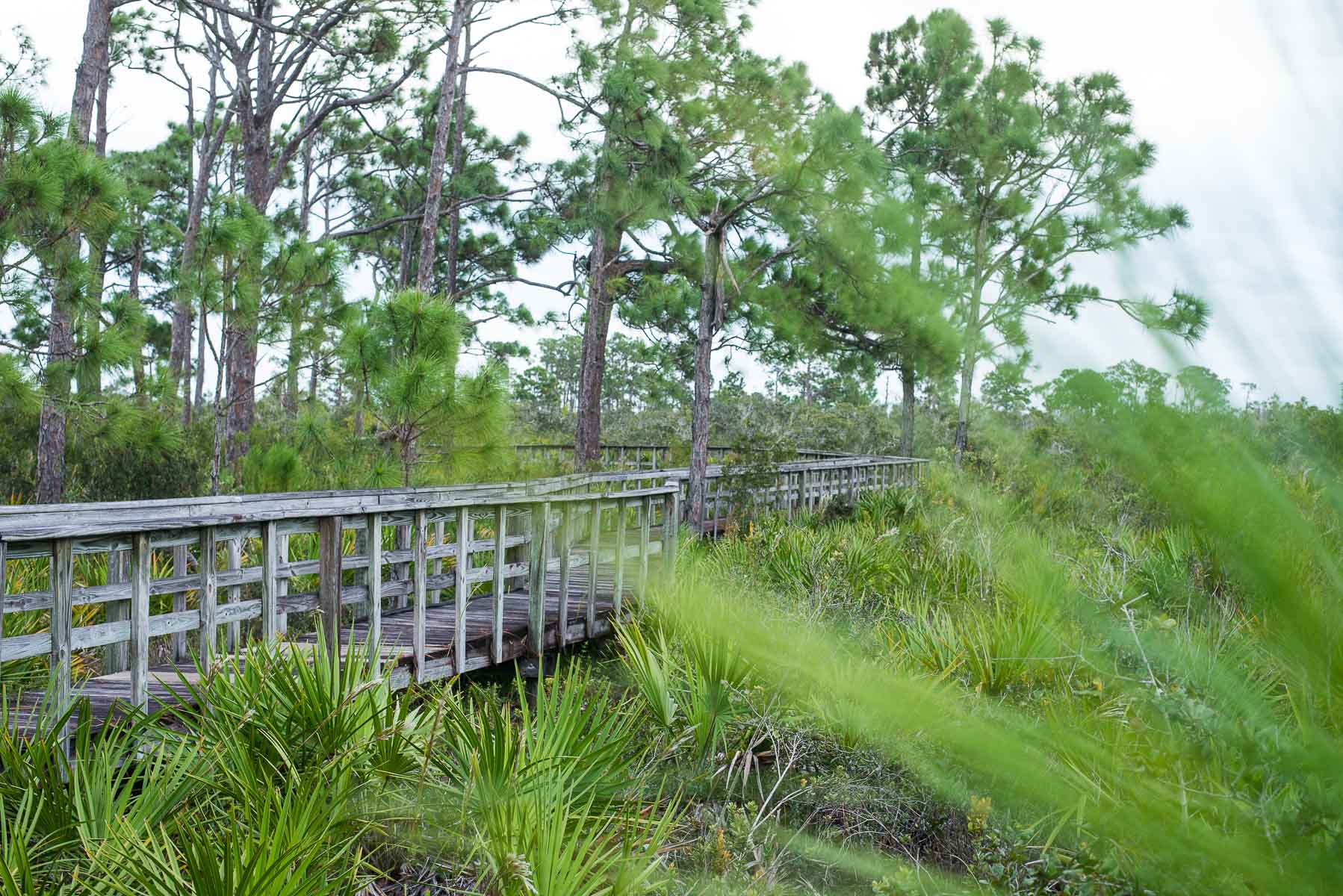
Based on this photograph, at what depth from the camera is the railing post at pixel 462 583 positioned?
6527mm

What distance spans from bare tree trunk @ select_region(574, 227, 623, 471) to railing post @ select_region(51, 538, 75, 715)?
14.0 metres

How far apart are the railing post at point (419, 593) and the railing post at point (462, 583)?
0.24 metres

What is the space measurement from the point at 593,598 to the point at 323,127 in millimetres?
27202

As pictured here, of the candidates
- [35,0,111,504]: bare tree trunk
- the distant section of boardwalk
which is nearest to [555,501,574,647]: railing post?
the distant section of boardwalk

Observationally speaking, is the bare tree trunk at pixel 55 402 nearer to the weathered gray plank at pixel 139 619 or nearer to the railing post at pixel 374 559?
the railing post at pixel 374 559

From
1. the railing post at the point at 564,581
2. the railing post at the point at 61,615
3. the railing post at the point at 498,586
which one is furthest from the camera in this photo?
the railing post at the point at 564,581

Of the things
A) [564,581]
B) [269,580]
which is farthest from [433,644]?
[269,580]

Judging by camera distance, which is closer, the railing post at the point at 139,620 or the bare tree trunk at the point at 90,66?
the railing post at the point at 139,620

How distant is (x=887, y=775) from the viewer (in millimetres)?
5352

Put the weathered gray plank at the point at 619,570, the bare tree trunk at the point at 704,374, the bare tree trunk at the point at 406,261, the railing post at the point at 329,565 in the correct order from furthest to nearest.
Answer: the bare tree trunk at the point at 406,261 → the bare tree trunk at the point at 704,374 → the weathered gray plank at the point at 619,570 → the railing post at the point at 329,565

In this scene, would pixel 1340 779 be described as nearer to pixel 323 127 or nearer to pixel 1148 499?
pixel 1148 499

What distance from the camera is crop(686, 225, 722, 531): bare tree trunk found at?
43.8ft

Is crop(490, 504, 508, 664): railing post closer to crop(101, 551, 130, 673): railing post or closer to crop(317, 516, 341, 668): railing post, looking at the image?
crop(317, 516, 341, 668): railing post

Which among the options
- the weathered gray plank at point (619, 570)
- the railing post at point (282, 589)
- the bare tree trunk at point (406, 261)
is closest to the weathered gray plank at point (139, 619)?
the railing post at point (282, 589)
